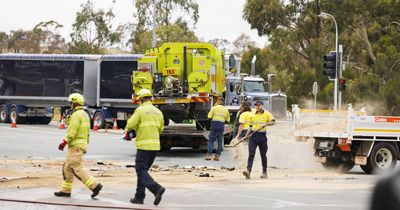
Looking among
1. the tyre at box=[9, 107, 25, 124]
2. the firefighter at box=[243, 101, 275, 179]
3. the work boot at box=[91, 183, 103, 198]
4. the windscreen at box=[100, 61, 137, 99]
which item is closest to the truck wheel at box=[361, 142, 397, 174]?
the firefighter at box=[243, 101, 275, 179]

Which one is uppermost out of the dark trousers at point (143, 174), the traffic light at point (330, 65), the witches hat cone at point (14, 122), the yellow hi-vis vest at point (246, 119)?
the traffic light at point (330, 65)

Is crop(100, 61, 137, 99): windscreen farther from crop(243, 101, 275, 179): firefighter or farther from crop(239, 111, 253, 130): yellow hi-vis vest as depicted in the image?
crop(243, 101, 275, 179): firefighter

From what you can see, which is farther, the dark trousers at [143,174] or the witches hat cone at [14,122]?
the witches hat cone at [14,122]

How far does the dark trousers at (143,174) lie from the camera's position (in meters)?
10.3

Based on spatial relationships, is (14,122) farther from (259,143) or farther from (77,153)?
(77,153)

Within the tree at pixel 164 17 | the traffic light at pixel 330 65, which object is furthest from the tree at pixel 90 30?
the traffic light at pixel 330 65

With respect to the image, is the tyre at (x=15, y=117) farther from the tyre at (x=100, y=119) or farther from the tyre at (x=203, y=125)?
the tyre at (x=203, y=125)

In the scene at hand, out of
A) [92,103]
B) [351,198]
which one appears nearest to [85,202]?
[351,198]

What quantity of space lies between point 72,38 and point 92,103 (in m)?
38.4

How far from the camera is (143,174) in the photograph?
10.4m

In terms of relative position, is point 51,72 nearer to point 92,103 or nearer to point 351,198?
point 92,103

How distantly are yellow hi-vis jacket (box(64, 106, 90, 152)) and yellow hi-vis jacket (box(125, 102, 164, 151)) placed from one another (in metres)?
0.74

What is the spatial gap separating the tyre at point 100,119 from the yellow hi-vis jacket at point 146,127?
25.0m

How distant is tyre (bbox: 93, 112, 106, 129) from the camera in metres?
35.5
